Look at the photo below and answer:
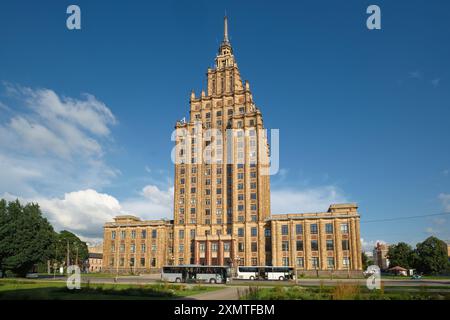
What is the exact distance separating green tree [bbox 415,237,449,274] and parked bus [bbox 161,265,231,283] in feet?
285

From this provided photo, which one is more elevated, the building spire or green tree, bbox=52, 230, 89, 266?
the building spire

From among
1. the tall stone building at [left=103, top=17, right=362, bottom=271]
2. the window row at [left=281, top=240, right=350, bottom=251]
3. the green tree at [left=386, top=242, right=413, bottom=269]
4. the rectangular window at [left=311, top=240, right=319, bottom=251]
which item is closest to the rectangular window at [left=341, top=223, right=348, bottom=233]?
the tall stone building at [left=103, top=17, right=362, bottom=271]

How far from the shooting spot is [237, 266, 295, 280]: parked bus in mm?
79812

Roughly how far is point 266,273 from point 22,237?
51.8m

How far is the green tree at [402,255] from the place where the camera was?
13475 cm

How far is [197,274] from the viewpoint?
217 feet

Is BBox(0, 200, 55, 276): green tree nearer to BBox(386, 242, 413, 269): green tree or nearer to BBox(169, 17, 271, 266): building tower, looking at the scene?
BBox(169, 17, 271, 266): building tower

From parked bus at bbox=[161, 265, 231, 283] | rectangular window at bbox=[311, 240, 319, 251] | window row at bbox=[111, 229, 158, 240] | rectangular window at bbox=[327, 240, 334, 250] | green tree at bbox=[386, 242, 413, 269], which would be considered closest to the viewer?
parked bus at bbox=[161, 265, 231, 283]

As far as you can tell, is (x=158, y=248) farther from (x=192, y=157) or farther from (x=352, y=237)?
(x=352, y=237)

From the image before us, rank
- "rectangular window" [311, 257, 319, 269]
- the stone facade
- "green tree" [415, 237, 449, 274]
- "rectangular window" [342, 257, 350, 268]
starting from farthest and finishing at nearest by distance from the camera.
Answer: "green tree" [415, 237, 449, 274] < the stone facade < "rectangular window" [311, 257, 319, 269] < "rectangular window" [342, 257, 350, 268]

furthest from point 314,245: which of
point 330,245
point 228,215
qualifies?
point 228,215
